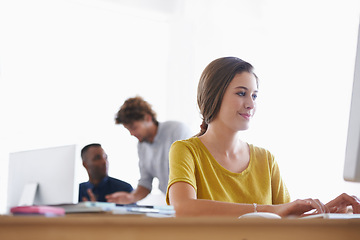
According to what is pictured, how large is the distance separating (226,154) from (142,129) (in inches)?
63.4

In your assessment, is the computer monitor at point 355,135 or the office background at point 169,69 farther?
the office background at point 169,69

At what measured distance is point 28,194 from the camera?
1543 millimetres

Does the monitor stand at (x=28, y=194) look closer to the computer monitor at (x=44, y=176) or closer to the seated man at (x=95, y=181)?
the computer monitor at (x=44, y=176)

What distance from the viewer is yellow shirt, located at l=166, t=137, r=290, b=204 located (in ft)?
5.09

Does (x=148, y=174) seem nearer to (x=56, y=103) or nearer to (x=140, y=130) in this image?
(x=140, y=130)

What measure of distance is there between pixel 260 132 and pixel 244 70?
6.90 feet

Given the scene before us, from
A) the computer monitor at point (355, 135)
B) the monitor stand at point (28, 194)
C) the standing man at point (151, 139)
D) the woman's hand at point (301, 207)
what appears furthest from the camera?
the standing man at point (151, 139)

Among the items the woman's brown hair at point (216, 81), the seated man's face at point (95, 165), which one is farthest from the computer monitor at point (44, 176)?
the seated man's face at point (95, 165)

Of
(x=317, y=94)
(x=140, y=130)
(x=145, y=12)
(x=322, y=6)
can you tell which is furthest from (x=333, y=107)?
(x=145, y=12)

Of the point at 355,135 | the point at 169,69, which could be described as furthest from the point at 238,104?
the point at 169,69

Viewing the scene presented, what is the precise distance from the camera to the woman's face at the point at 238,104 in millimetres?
1619

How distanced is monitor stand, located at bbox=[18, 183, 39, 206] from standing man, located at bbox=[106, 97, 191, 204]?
158 centimetres

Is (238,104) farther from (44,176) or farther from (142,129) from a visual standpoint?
(142,129)

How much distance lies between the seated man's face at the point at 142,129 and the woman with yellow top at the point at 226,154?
1.53 meters
